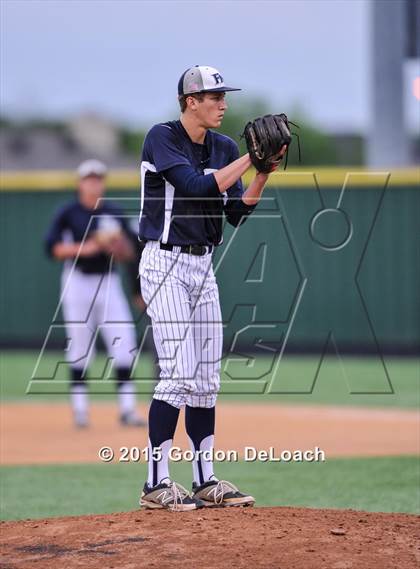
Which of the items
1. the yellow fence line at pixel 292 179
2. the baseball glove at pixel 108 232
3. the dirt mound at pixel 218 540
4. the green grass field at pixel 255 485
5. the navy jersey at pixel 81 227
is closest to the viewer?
the dirt mound at pixel 218 540

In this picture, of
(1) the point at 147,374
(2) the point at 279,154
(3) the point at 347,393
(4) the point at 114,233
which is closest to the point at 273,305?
(1) the point at 147,374

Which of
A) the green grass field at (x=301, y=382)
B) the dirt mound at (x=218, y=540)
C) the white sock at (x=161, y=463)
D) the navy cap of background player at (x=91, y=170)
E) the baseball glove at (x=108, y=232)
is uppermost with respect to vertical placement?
the navy cap of background player at (x=91, y=170)

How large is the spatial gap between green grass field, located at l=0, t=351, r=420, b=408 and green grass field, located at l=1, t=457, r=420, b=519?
9.43ft

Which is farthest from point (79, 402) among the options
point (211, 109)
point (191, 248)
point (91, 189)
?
point (211, 109)

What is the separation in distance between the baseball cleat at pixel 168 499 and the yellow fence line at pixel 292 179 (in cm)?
936

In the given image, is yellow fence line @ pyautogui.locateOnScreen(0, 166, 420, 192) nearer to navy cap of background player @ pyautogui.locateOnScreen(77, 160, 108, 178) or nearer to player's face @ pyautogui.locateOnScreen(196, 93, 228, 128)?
navy cap of background player @ pyautogui.locateOnScreen(77, 160, 108, 178)

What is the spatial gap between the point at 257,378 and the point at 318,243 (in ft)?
11.1

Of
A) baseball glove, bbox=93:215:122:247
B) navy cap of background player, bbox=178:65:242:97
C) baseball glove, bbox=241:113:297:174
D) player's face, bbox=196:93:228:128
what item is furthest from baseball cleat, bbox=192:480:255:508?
baseball glove, bbox=93:215:122:247

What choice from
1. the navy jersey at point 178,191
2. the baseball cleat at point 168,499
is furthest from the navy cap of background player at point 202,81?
the baseball cleat at point 168,499

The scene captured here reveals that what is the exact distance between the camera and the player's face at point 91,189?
1088 centimetres

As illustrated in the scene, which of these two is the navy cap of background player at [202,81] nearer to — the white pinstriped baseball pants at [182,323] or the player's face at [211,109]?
the player's face at [211,109]

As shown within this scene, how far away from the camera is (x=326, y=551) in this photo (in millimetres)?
4941

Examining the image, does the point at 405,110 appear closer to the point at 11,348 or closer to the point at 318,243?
the point at 318,243

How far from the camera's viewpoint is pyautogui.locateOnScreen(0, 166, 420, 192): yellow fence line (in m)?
15.8
